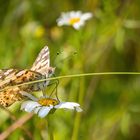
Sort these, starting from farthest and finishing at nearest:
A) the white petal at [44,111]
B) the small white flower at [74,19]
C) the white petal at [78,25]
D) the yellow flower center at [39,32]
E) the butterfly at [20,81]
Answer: the yellow flower center at [39,32], the small white flower at [74,19], the white petal at [78,25], the butterfly at [20,81], the white petal at [44,111]

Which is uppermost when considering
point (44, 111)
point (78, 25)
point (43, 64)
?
point (78, 25)

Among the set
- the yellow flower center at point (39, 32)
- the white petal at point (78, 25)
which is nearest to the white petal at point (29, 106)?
the white petal at point (78, 25)

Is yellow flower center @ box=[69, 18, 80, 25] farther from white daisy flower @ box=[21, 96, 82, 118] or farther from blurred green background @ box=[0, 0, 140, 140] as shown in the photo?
white daisy flower @ box=[21, 96, 82, 118]

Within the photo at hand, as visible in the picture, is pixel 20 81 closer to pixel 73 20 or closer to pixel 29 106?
pixel 29 106

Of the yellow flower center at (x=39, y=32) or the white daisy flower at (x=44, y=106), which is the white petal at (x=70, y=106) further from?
the yellow flower center at (x=39, y=32)

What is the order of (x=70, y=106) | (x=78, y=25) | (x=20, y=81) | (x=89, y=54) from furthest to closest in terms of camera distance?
1. (x=89, y=54)
2. (x=78, y=25)
3. (x=20, y=81)
4. (x=70, y=106)

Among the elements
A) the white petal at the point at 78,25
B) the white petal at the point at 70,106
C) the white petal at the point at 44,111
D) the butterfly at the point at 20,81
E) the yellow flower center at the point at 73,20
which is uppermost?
the yellow flower center at the point at 73,20

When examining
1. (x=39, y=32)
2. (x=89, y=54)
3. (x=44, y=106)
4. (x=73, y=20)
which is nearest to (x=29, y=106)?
(x=44, y=106)
